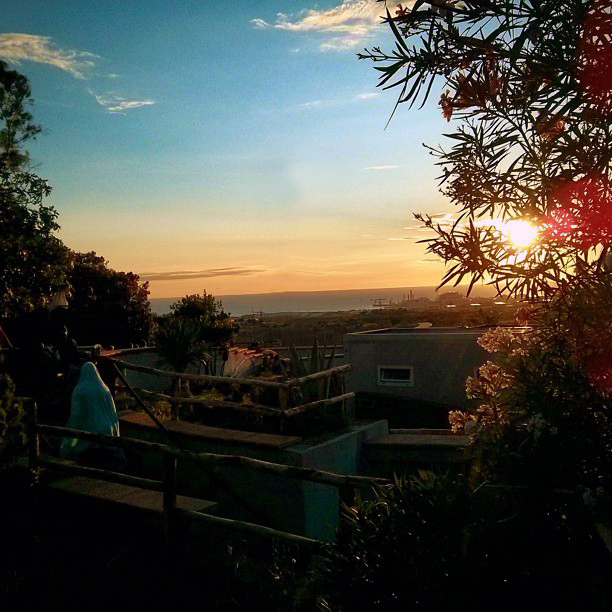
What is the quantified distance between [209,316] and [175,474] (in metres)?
16.0

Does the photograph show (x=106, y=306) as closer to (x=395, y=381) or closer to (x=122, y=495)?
(x=395, y=381)

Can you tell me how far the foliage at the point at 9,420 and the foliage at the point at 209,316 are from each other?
1239 centimetres

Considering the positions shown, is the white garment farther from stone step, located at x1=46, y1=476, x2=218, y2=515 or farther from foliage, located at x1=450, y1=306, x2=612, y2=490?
foliage, located at x1=450, y1=306, x2=612, y2=490

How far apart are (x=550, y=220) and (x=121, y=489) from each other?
6.39 metres

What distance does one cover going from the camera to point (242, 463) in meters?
6.57

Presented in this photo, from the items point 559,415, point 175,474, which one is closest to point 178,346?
point 175,474

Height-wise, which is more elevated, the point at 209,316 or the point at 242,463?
the point at 209,316

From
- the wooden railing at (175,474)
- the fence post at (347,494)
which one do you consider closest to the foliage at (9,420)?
the wooden railing at (175,474)

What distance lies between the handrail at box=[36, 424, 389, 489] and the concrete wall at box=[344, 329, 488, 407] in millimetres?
12866

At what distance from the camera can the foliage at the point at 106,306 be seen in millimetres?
25188

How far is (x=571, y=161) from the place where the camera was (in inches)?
146

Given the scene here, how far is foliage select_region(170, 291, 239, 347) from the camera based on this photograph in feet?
70.7

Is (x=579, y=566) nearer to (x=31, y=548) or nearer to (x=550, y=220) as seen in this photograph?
(x=550, y=220)

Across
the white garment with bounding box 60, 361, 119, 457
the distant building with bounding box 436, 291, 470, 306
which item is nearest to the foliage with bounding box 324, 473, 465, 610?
the distant building with bounding box 436, 291, 470, 306
